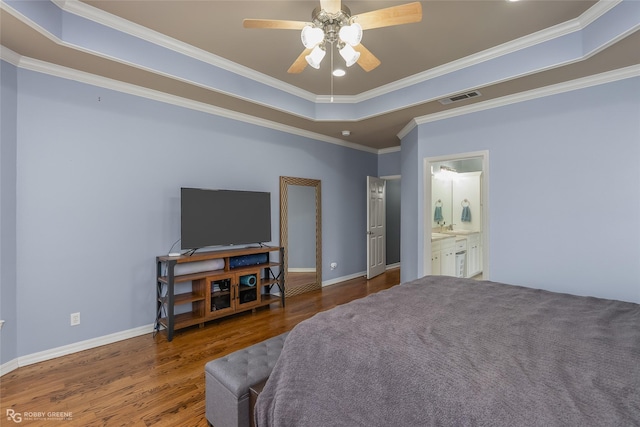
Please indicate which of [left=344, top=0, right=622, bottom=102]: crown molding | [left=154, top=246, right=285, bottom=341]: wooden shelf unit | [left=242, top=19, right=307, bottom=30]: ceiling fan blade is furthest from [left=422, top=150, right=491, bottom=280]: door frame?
[left=242, top=19, right=307, bottom=30]: ceiling fan blade

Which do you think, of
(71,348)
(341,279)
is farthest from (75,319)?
(341,279)

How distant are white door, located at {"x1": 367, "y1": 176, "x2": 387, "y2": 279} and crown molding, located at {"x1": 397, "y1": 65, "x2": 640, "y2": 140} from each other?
1.83 meters

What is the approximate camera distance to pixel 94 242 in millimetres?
2973

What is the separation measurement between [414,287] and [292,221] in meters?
2.87

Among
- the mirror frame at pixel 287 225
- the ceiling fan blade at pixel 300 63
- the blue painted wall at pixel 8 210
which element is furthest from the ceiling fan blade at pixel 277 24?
the mirror frame at pixel 287 225

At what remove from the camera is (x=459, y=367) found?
3.95 feet

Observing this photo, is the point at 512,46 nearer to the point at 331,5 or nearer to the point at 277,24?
the point at 331,5

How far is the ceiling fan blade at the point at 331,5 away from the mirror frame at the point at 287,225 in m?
2.91

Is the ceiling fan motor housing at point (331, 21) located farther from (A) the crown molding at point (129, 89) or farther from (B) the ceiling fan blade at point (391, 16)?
(A) the crown molding at point (129, 89)

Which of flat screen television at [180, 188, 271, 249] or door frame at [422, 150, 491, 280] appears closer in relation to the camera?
flat screen television at [180, 188, 271, 249]

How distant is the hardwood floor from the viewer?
198cm

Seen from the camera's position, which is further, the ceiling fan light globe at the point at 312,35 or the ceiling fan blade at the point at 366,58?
the ceiling fan blade at the point at 366,58

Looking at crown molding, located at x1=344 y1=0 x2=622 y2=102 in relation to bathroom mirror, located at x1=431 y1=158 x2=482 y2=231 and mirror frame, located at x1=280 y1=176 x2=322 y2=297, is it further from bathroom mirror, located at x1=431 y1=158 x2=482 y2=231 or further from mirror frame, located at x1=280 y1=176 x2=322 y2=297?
bathroom mirror, located at x1=431 y1=158 x2=482 y2=231

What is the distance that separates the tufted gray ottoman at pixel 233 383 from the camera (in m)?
1.67
